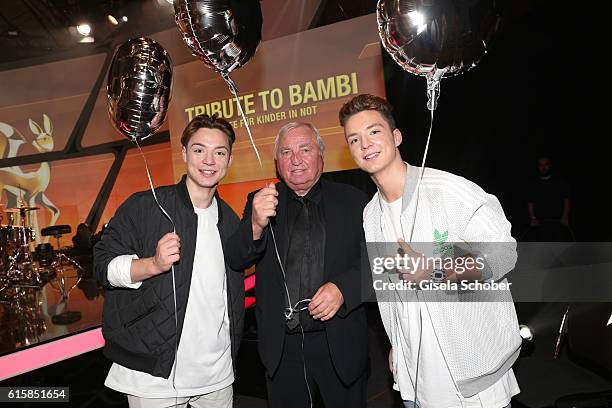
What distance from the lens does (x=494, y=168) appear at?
472 centimetres

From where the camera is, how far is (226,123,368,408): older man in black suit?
183 cm

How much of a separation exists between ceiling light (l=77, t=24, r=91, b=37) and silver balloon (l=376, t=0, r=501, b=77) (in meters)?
7.65

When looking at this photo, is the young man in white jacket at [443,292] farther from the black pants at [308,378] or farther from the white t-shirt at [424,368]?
the black pants at [308,378]

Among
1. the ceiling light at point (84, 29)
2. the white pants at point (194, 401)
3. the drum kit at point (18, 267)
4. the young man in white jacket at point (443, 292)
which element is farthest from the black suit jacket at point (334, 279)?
the ceiling light at point (84, 29)

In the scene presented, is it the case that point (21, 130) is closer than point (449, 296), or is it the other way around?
point (449, 296)

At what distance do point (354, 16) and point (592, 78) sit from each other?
228 cm

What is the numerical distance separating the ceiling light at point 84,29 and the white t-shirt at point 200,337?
24.2ft

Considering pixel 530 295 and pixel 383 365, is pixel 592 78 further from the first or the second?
pixel 383 365

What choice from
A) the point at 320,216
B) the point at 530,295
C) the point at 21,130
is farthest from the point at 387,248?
the point at 21,130

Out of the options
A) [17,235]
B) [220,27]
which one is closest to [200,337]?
[220,27]

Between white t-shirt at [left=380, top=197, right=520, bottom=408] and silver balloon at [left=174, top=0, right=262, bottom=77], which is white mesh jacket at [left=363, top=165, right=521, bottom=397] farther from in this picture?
silver balloon at [left=174, top=0, right=262, bottom=77]

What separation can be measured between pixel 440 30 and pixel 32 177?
871 centimetres

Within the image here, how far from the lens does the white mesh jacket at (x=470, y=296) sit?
1394 millimetres

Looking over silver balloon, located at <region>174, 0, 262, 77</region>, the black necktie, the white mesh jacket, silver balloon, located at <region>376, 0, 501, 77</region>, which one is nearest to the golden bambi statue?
the black necktie
